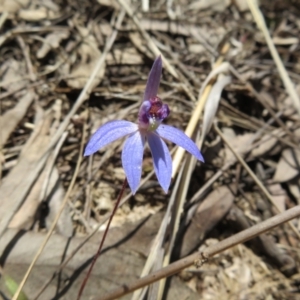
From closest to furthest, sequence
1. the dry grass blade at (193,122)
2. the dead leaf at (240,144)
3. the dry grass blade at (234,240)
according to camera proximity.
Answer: the dry grass blade at (234,240) < the dry grass blade at (193,122) < the dead leaf at (240,144)

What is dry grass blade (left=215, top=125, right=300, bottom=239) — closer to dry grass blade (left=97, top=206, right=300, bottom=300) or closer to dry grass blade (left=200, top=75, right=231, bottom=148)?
dry grass blade (left=200, top=75, right=231, bottom=148)

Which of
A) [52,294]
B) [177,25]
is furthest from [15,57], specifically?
[52,294]

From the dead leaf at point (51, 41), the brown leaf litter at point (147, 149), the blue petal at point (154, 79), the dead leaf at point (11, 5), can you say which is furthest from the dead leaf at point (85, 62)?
the blue petal at point (154, 79)

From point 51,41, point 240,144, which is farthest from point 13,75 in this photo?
point 240,144

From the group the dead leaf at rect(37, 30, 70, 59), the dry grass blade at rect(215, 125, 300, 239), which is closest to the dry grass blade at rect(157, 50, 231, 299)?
the dry grass blade at rect(215, 125, 300, 239)

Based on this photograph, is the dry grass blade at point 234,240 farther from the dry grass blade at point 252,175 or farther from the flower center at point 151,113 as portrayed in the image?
the dry grass blade at point 252,175

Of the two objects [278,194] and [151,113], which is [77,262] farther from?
[278,194]
